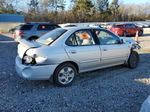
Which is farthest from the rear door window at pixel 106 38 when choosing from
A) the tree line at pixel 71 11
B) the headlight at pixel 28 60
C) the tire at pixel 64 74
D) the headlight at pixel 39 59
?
the tree line at pixel 71 11

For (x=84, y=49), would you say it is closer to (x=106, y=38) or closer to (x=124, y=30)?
(x=106, y=38)

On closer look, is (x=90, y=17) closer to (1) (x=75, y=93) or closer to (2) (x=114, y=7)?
(2) (x=114, y=7)

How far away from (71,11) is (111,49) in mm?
48232

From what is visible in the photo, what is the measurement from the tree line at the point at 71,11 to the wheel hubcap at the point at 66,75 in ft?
134

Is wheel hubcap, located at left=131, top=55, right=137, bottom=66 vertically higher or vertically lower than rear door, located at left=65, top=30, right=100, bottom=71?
lower

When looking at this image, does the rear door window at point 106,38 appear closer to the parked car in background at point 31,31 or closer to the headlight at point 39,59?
the headlight at point 39,59

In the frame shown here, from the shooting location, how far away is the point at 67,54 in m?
4.34

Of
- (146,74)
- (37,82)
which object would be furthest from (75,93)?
(146,74)

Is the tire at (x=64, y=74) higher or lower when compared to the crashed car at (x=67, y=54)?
lower

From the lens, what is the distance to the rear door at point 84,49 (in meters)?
4.48

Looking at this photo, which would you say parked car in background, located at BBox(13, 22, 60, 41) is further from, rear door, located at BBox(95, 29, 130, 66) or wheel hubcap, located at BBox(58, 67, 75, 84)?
wheel hubcap, located at BBox(58, 67, 75, 84)

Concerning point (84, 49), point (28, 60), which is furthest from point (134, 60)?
point (28, 60)

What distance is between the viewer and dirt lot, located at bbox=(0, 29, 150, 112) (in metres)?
3.47

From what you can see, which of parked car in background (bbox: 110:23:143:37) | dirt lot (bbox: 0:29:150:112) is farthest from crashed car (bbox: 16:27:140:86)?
parked car in background (bbox: 110:23:143:37)
